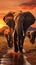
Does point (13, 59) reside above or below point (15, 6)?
below

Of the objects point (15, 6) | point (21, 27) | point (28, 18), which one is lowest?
point (21, 27)

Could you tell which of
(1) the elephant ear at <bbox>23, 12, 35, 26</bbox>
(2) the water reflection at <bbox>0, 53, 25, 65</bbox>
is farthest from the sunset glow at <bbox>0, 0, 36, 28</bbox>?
(2) the water reflection at <bbox>0, 53, 25, 65</bbox>

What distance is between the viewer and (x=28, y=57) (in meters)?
3.76

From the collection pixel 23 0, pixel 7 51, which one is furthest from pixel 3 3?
pixel 7 51

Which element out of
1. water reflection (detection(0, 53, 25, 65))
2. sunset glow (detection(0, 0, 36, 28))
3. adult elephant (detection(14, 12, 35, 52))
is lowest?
water reflection (detection(0, 53, 25, 65))

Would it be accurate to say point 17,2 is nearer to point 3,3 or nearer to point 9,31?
point 3,3

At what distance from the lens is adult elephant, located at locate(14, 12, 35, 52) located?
3.83m

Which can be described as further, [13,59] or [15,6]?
[15,6]

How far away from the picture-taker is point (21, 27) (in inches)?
152

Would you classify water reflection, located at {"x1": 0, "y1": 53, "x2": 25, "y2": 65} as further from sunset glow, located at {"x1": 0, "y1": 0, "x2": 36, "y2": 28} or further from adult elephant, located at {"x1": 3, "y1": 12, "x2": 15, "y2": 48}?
sunset glow, located at {"x1": 0, "y1": 0, "x2": 36, "y2": 28}

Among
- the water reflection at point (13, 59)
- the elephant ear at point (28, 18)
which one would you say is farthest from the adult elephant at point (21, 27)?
the water reflection at point (13, 59)

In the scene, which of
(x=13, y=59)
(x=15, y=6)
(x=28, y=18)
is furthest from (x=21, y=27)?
(x=13, y=59)

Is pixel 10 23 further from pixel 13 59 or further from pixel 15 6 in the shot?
pixel 13 59

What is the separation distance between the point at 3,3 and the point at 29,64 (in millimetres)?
1051
